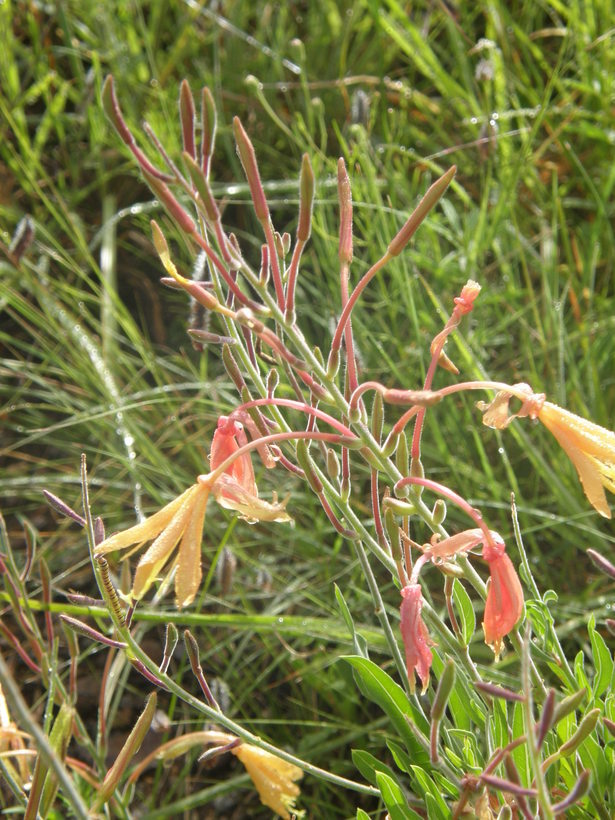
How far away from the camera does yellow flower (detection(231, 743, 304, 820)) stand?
1.05 meters

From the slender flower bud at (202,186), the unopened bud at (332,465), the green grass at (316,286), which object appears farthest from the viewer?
the green grass at (316,286)

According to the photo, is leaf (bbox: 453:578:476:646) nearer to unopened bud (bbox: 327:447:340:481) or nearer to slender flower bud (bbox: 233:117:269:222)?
unopened bud (bbox: 327:447:340:481)

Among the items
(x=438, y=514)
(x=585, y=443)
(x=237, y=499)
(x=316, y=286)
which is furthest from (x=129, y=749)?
(x=316, y=286)

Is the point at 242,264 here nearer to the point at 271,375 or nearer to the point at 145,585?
the point at 271,375

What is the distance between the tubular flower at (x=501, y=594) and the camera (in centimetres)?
85

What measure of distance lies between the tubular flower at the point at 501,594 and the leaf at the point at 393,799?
0.27 m

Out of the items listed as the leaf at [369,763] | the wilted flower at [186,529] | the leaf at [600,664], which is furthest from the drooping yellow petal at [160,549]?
the leaf at [600,664]

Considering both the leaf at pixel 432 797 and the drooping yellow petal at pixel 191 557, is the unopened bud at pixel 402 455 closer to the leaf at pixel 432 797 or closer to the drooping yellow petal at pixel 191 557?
the drooping yellow petal at pixel 191 557

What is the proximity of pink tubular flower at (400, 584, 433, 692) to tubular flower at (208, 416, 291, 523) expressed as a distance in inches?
5.3

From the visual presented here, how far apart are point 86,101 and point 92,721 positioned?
1.68 meters

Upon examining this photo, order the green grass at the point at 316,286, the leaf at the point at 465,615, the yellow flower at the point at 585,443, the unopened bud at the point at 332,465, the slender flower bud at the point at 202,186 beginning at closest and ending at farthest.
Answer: the slender flower bud at the point at 202,186
the yellow flower at the point at 585,443
the unopened bud at the point at 332,465
the leaf at the point at 465,615
the green grass at the point at 316,286

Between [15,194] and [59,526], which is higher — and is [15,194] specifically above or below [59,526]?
above

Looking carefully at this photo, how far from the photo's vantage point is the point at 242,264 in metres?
0.87

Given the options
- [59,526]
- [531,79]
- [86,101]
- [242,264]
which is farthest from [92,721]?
[531,79]
